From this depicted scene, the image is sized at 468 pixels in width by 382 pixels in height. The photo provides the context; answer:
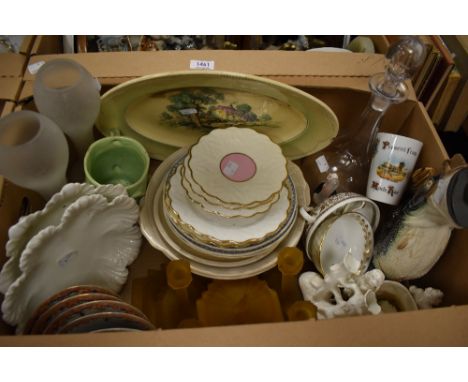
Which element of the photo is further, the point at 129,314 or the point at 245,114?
the point at 245,114

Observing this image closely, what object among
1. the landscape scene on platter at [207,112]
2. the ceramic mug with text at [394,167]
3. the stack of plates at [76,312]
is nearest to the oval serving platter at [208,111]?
the landscape scene on platter at [207,112]

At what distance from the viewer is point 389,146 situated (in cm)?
75

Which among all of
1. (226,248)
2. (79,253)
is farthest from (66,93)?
(226,248)

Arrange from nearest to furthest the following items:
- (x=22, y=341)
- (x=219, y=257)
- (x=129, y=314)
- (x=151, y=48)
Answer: (x=22, y=341) < (x=129, y=314) < (x=219, y=257) < (x=151, y=48)

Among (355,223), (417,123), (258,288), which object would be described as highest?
(417,123)

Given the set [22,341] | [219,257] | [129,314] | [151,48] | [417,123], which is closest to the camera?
[22,341]

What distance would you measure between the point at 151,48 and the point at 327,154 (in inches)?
21.1

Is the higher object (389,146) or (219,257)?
(389,146)

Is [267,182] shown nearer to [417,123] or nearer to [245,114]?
[245,114]

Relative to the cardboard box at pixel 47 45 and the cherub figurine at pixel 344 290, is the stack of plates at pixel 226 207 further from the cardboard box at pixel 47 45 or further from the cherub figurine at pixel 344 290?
the cardboard box at pixel 47 45

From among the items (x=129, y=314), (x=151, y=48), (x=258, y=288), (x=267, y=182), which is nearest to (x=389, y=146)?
(x=267, y=182)

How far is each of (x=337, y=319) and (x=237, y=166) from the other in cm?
34

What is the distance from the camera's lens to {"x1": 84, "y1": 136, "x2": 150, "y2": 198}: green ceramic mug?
0.71 meters

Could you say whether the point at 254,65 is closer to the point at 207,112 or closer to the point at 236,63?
the point at 236,63
